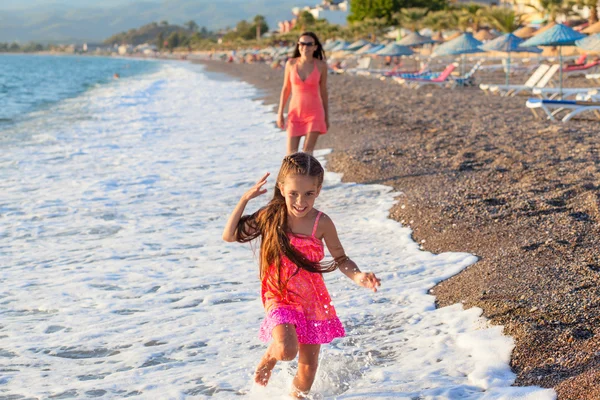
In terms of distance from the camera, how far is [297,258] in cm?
283

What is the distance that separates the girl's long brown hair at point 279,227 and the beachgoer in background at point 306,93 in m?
3.80

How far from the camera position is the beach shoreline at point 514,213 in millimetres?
3371

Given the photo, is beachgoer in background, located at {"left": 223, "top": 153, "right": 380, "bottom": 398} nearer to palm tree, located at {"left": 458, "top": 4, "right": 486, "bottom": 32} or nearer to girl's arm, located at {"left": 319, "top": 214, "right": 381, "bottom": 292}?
girl's arm, located at {"left": 319, "top": 214, "right": 381, "bottom": 292}

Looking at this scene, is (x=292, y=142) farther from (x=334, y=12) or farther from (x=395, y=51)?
(x=334, y=12)

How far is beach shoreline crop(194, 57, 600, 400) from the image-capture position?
11.1 feet

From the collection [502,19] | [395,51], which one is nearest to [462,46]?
[395,51]

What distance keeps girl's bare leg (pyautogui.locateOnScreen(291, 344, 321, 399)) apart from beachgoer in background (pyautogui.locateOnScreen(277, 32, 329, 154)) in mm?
4014

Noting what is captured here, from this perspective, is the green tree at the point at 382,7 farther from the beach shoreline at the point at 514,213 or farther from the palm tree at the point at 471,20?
the beach shoreline at the point at 514,213

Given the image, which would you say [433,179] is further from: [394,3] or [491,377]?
[394,3]

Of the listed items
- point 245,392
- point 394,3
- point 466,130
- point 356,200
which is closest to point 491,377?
point 245,392

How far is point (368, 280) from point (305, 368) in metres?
0.48

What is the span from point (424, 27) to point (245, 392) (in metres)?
57.5

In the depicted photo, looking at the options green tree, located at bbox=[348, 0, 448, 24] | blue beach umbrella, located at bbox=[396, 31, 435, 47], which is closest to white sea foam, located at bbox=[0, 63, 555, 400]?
blue beach umbrella, located at bbox=[396, 31, 435, 47]

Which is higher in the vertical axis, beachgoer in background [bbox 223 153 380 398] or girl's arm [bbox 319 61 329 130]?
girl's arm [bbox 319 61 329 130]
